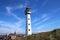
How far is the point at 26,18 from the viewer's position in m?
41.6

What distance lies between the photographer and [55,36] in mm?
26719

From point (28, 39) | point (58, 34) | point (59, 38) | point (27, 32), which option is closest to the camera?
point (59, 38)

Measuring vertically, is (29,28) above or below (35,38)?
above

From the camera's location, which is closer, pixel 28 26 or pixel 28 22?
pixel 28 26

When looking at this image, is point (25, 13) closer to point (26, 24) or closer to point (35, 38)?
point (26, 24)

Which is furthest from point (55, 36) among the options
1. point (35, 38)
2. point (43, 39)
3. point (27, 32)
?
point (27, 32)

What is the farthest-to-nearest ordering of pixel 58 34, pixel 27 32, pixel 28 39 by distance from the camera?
pixel 27 32 → pixel 28 39 → pixel 58 34

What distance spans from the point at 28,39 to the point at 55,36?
6469mm

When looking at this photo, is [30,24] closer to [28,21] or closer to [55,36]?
[28,21]

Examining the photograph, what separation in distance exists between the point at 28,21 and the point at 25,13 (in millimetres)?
3262

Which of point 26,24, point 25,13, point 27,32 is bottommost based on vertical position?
point 27,32

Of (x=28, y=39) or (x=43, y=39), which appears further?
(x=28, y=39)

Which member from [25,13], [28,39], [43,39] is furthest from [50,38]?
[25,13]

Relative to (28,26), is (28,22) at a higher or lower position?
higher
